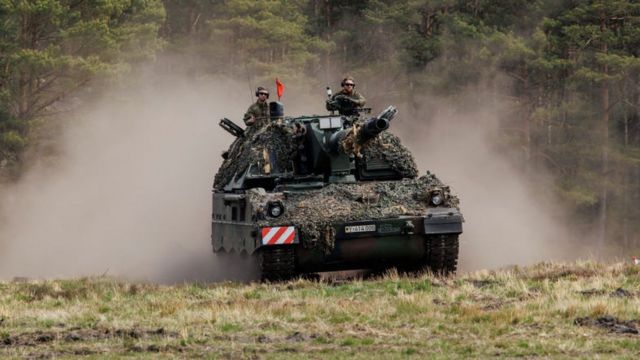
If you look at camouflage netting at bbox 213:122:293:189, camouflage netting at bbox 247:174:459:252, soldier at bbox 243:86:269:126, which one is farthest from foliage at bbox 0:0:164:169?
camouflage netting at bbox 247:174:459:252

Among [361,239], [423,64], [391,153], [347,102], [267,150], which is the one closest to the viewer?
[361,239]

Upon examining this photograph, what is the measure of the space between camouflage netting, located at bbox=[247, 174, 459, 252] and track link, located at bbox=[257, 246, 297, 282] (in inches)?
11.3

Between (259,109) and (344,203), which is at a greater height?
(259,109)

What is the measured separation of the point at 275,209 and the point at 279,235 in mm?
384

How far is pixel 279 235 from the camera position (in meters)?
18.1

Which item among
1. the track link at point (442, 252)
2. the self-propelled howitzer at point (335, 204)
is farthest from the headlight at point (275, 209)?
the track link at point (442, 252)

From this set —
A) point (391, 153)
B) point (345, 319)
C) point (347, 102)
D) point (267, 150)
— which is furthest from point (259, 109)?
point (345, 319)

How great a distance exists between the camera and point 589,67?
4738 centimetres

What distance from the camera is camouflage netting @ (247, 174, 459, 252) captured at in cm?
1827

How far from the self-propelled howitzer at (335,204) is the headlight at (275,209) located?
1 cm

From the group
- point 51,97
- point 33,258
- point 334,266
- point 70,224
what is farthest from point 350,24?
point 334,266

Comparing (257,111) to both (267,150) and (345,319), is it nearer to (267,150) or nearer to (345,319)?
(267,150)

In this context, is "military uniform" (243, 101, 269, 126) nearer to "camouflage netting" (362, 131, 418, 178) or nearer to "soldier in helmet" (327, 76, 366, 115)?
"soldier in helmet" (327, 76, 366, 115)

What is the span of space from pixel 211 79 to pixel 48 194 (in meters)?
12.1
